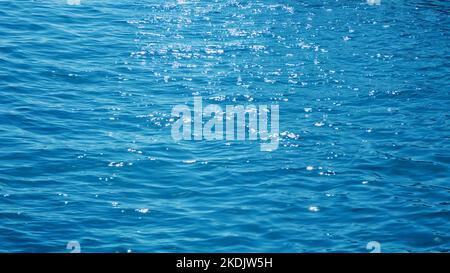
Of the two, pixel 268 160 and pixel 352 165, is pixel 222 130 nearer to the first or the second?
pixel 268 160

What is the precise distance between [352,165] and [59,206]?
243 inches

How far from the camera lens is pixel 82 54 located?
68.1 ft

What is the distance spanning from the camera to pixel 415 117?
57.5 feet

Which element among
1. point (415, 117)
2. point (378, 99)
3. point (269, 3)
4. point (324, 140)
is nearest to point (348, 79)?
point (378, 99)

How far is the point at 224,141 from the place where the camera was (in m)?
16.2

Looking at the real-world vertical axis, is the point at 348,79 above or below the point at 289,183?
above

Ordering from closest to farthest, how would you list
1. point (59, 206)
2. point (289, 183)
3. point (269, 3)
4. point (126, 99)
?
point (59, 206), point (289, 183), point (126, 99), point (269, 3)

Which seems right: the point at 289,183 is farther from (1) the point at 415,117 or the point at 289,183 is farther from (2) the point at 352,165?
(1) the point at 415,117

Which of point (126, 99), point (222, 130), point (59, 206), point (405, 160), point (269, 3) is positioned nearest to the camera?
point (59, 206)

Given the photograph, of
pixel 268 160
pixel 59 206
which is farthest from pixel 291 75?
pixel 59 206

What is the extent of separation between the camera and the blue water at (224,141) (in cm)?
1273

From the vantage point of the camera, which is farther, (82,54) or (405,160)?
(82,54)

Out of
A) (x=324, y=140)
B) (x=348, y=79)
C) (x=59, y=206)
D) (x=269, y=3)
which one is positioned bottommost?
(x=59, y=206)

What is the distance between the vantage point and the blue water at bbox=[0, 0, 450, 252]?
501 inches
